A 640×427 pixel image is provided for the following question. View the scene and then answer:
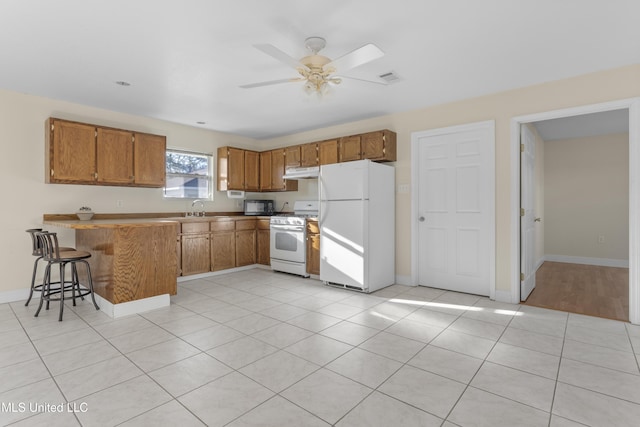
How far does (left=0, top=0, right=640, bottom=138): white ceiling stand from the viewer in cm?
223

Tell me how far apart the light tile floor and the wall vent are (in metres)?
2.46

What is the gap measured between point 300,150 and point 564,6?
12.7 feet

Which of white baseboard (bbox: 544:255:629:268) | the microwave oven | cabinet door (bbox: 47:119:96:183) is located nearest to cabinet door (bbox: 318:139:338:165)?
the microwave oven

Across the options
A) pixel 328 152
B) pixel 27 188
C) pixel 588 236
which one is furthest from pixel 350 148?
pixel 588 236

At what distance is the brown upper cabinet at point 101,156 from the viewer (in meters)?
3.90

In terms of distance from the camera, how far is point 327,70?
2723mm

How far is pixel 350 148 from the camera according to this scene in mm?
4809

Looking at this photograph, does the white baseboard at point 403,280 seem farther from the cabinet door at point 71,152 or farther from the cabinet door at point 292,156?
the cabinet door at point 71,152

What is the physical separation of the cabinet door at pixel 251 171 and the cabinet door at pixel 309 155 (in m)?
1.09

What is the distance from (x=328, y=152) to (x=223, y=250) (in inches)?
92.5

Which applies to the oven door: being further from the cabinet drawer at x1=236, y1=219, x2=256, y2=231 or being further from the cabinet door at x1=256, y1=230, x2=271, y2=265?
the cabinet drawer at x1=236, y1=219, x2=256, y2=231

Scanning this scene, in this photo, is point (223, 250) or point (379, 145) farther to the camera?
point (223, 250)

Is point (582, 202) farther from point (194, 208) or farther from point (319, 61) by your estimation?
point (194, 208)

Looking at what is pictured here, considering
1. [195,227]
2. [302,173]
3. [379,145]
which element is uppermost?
[379,145]
